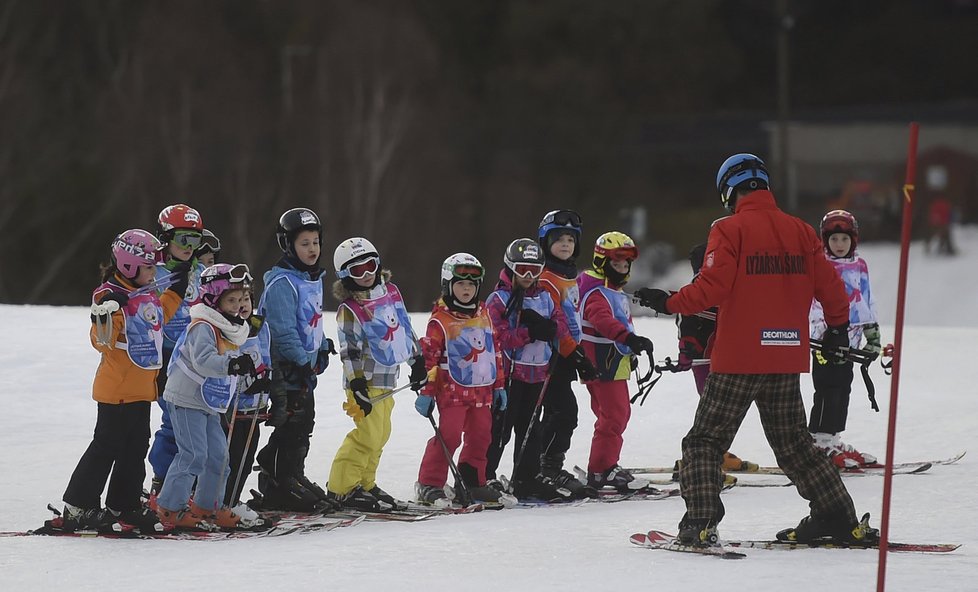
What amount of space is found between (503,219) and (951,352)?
71.0 ft

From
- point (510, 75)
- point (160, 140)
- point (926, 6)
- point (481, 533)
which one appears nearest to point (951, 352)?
point (481, 533)

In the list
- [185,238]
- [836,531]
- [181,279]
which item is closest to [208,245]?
[185,238]

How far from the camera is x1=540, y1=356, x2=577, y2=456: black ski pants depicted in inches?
324

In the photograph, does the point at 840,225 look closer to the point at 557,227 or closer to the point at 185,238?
the point at 557,227

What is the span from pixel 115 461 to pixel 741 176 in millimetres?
3179

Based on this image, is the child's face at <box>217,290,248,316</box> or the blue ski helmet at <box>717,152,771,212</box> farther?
the child's face at <box>217,290,248,316</box>

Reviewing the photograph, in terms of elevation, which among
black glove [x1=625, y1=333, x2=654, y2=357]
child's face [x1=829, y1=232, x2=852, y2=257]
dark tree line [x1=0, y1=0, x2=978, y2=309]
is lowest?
black glove [x1=625, y1=333, x2=654, y2=357]

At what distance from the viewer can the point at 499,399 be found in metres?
7.92

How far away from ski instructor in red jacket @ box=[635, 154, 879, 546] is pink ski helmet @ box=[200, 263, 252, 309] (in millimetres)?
1882

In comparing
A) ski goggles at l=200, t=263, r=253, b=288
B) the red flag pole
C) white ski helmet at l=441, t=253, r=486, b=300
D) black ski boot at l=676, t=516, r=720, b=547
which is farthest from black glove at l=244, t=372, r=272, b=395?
the red flag pole

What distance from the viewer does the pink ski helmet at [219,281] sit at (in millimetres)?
6902

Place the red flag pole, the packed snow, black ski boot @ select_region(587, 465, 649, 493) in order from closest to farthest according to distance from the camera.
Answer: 1. the red flag pole
2. the packed snow
3. black ski boot @ select_region(587, 465, 649, 493)

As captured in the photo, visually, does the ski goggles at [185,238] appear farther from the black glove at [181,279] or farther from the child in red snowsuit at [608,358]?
the child in red snowsuit at [608,358]

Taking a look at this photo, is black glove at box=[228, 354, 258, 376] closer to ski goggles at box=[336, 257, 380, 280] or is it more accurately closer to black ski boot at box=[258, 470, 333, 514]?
ski goggles at box=[336, 257, 380, 280]
